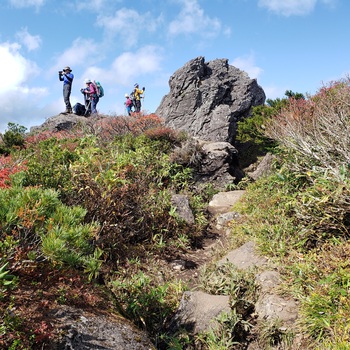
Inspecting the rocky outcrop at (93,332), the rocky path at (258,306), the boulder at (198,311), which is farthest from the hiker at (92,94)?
the rocky outcrop at (93,332)

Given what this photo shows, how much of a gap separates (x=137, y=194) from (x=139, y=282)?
7.64 feet

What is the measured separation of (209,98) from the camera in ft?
56.1

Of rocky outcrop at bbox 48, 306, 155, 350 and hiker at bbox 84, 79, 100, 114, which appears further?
hiker at bbox 84, 79, 100, 114

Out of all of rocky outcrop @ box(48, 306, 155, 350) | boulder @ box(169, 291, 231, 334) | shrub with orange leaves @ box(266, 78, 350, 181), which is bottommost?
boulder @ box(169, 291, 231, 334)

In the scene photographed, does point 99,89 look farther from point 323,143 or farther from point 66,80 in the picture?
point 323,143

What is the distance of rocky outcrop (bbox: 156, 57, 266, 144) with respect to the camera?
15.8 m

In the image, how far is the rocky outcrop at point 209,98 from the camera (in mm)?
15805

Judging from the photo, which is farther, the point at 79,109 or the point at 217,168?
the point at 79,109

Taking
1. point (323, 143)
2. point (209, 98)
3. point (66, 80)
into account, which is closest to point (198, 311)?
point (323, 143)

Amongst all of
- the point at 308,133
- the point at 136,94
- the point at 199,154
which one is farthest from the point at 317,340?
the point at 136,94

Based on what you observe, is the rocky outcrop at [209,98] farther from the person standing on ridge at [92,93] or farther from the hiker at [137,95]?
the person standing on ridge at [92,93]

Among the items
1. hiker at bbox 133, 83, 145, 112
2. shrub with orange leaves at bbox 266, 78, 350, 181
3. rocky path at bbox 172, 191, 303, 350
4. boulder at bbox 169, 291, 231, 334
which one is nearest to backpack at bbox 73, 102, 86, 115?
hiker at bbox 133, 83, 145, 112

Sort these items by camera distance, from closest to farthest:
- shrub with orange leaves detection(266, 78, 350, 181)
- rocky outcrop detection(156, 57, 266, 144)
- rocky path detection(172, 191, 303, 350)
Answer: rocky path detection(172, 191, 303, 350) < shrub with orange leaves detection(266, 78, 350, 181) < rocky outcrop detection(156, 57, 266, 144)

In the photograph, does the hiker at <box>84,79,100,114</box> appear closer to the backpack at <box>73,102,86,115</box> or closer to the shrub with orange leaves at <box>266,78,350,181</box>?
the backpack at <box>73,102,86,115</box>
